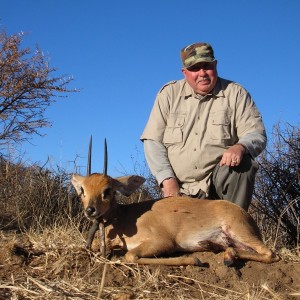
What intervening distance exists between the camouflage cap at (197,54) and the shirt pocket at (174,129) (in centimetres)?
67

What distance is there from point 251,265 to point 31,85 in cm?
1058

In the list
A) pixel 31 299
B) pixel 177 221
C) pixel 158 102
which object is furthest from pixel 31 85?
pixel 31 299

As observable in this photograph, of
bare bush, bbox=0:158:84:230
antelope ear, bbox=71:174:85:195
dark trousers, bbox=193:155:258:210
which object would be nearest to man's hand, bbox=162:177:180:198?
dark trousers, bbox=193:155:258:210

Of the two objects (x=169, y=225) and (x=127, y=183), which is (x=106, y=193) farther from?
(x=169, y=225)

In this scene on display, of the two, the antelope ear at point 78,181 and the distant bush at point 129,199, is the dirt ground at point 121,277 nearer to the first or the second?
the antelope ear at point 78,181

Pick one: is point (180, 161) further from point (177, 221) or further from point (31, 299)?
point (31, 299)

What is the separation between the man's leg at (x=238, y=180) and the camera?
20.8 ft

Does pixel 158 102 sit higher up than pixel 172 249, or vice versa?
pixel 158 102

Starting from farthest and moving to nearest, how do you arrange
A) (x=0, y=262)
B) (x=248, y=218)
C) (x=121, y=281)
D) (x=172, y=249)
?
(x=248, y=218) → (x=172, y=249) → (x=0, y=262) → (x=121, y=281)

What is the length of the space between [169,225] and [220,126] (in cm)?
168

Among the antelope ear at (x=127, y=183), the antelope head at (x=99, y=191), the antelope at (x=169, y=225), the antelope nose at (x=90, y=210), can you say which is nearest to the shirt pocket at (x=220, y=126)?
the antelope at (x=169, y=225)

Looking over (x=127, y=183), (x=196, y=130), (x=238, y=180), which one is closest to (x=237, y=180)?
(x=238, y=180)

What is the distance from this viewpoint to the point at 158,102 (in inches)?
276

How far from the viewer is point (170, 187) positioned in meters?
6.42
